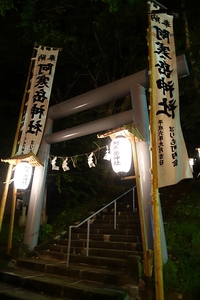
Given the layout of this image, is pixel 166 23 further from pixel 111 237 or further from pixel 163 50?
pixel 111 237

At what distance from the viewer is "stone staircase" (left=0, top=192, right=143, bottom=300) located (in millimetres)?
6305

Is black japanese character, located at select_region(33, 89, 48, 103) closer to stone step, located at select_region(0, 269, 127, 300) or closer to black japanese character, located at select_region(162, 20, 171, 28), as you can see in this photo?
black japanese character, located at select_region(162, 20, 171, 28)

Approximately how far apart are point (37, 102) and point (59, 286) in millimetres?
6314

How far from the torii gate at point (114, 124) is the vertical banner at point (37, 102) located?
880mm

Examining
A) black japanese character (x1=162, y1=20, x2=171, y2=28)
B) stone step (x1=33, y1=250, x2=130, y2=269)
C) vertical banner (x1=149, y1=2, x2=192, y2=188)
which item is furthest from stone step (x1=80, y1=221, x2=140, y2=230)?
black japanese character (x1=162, y1=20, x2=171, y2=28)

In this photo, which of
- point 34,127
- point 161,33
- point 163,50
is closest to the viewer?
point 163,50

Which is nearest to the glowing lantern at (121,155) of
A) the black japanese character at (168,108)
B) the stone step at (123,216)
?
the black japanese character at (168,108)

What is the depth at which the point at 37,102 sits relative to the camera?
9609 millimetres

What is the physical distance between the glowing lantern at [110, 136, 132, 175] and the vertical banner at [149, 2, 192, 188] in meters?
1.37

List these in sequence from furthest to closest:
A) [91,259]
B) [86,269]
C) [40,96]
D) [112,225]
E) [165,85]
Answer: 1. [112,225]
2. [40,96]
3. [91,259]
4. [86,269]
5. [165,85]

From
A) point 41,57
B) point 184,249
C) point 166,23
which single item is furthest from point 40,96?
point 184,249

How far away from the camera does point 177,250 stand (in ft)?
25.1

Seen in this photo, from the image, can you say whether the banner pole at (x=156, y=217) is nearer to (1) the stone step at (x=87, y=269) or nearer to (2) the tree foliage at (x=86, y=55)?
(1) the stone step at (x=87, y=269)

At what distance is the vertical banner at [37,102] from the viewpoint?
9.16 m
